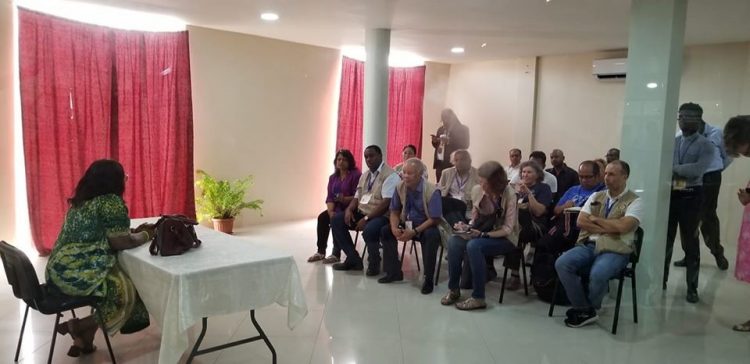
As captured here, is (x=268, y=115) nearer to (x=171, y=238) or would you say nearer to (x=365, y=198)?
(x=365, y=198)

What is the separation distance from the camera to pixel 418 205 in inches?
163

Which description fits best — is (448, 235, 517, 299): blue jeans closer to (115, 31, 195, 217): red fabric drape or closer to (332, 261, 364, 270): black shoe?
(332, 261, 364, 270): black shoe

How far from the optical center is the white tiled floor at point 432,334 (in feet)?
9.36

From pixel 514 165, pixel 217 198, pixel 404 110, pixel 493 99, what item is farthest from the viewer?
pixel 404 110

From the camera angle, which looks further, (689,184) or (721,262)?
(721,262)

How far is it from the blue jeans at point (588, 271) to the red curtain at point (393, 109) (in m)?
3.99

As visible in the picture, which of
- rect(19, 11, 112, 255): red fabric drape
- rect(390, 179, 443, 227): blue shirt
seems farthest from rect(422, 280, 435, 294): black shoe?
rect(19, 11, 112, 255): red fabric drape

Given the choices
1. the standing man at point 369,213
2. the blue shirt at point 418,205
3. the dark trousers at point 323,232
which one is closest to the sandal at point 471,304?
the blue shirt at point 418,205

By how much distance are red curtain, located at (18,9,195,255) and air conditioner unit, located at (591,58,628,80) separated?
5288 millimetres

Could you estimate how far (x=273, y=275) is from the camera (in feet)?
8.20

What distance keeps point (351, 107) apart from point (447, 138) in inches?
60.5

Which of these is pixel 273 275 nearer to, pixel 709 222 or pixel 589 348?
pixel 589 348

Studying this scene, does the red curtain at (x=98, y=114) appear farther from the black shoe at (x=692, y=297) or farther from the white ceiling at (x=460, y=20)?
the black shoe at (x=692, y=297)

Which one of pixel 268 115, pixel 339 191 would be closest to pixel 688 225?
pixel 339 191
